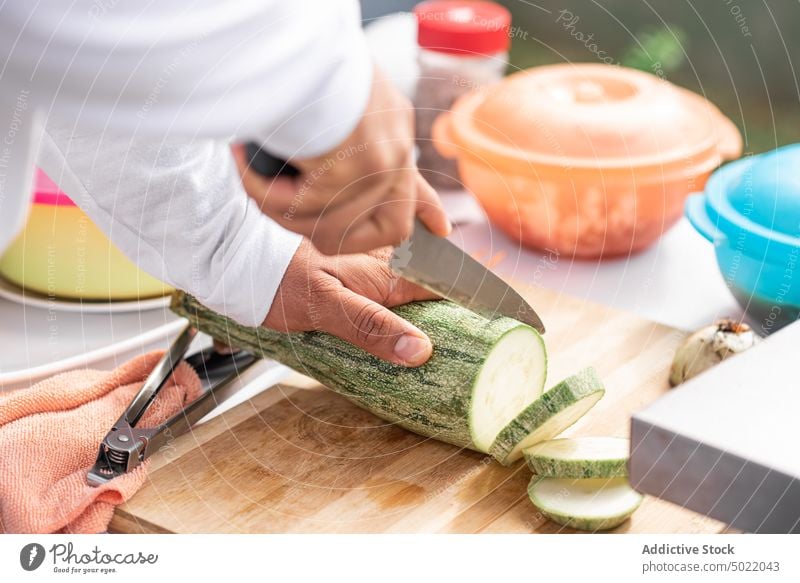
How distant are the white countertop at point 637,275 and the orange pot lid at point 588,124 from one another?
87mm

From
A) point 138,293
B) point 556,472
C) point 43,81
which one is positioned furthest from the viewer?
point 138,293

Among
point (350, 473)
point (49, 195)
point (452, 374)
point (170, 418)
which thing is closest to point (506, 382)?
point (452, 374)

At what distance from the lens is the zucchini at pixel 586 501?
735 mm

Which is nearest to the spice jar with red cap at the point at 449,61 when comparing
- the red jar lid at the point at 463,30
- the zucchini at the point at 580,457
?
the red jar lid at the point at 463,30

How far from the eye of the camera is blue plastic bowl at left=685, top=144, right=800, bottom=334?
36.4 inches

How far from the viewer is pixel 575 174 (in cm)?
103

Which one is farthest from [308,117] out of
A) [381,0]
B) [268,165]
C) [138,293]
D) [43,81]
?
[138,293]

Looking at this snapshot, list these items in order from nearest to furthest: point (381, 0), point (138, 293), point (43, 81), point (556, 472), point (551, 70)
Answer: point (43, 81)
point (556, 472)
point (381, 0)
point (138, 293)
point (551, 70)

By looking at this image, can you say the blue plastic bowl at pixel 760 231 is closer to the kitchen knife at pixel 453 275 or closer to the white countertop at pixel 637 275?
the white countertop at pixel 637 275

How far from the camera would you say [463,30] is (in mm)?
1151

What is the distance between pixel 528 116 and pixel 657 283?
9.1 inches

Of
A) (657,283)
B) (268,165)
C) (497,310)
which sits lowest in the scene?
(657,283)

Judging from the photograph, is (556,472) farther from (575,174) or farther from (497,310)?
(575,174)

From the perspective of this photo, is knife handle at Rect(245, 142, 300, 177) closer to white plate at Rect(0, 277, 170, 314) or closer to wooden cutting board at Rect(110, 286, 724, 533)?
wooden cutting board at Rect(110, 286, 724, 533)
